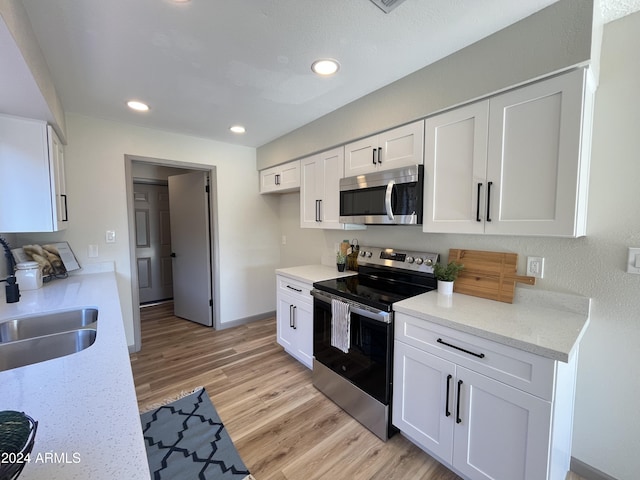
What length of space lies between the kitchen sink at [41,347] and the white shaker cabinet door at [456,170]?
205 centimetres

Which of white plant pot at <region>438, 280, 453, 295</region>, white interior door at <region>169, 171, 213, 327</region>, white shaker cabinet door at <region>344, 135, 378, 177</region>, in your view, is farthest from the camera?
white interior door at <region>169, 171, 213, 327</region>

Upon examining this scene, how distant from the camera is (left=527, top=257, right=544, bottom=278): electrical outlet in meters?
1.60

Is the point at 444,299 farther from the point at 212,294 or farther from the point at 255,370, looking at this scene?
the point at 212,294

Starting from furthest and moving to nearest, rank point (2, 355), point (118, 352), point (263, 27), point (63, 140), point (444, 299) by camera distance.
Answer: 1. point (63, 140)
2. point (444, 299)
3. point (263, 27)
4. point (2, 355)
5. point (118, 352)

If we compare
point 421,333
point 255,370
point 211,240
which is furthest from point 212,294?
point 421,333

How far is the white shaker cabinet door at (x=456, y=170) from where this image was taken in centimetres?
156

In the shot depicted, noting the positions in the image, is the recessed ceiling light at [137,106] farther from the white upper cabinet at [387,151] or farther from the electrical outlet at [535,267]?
the electrical outlet at [535,267]

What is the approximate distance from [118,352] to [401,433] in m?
1.73

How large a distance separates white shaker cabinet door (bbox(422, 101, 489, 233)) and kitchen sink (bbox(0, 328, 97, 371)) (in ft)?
6.71

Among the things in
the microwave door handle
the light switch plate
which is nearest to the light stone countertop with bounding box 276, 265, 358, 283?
the microwave door handle

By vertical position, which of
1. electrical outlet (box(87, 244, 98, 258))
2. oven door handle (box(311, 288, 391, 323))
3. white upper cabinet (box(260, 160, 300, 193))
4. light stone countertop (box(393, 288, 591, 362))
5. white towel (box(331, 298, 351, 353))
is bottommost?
white towel (box(331, 298, 351, 353))

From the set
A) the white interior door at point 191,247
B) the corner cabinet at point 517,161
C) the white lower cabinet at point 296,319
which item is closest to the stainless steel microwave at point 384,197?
the corner cabinet at point 517,161

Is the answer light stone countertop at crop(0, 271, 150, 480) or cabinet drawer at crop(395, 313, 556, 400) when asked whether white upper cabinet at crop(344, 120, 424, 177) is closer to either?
cabinet drawer at crop(395, 313, 556, 400)

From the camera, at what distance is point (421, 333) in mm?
1550
